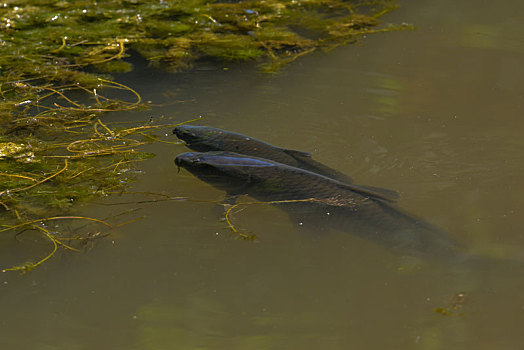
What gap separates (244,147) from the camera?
4023 mm

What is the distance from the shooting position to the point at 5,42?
624 centimetres

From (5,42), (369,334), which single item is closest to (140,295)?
(369,334)

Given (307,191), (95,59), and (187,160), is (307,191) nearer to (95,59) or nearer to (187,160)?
(187,160)

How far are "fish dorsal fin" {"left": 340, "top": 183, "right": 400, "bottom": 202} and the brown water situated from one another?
2.5 inches

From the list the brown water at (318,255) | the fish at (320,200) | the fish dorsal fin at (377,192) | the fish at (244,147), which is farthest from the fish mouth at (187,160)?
the fish dorsal fin at (377,192)

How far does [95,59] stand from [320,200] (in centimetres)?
334

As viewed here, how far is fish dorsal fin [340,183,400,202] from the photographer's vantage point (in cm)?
353

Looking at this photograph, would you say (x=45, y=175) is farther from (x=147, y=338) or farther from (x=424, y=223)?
(x=424, y=223)

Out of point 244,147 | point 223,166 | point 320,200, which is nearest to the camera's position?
point 320,200

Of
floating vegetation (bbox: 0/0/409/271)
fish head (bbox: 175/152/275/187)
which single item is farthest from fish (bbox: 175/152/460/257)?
floating vegetation (bbox: 0/0/409/271)

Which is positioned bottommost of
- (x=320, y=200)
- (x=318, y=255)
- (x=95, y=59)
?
(x=318, y=255)

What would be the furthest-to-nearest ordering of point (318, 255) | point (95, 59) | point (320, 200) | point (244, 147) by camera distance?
point (95, 59) → point (244, 147) → point (320, 200) → point (318, 255)

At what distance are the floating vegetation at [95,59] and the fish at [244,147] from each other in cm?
38

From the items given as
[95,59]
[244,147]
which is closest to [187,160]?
[244,147]
